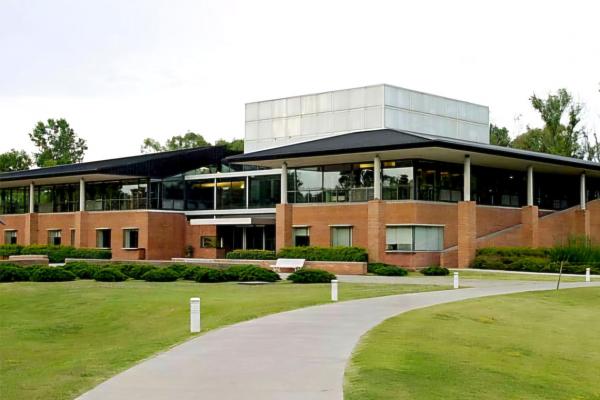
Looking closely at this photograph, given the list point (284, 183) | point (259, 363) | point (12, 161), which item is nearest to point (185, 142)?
point (12, 161)

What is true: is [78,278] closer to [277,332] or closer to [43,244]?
[277,332]

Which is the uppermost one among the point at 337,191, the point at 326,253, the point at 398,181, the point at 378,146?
the point at 378,146

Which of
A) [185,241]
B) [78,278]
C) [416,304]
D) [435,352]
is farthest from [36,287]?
[185,241]

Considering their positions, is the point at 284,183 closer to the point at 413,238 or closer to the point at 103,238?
the point at 413,238

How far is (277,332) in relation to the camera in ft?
59.8

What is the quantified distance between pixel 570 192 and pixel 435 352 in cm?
4781

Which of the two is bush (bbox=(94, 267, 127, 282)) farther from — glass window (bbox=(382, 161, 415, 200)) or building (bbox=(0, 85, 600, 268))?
glass window (bbox=(382, 161, 415, 200))

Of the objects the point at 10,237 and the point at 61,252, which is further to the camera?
the point at 10,237

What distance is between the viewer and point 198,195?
64375mm

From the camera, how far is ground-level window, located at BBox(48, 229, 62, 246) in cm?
6844

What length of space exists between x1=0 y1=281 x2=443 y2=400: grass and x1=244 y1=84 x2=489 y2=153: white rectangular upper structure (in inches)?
1055

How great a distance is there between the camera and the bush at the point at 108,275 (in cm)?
3734

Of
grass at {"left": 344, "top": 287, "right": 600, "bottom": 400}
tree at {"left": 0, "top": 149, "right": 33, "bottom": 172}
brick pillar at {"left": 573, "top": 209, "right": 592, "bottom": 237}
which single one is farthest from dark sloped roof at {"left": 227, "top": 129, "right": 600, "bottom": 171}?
tree at {"left": 0, "top": 149, "right": 33, "bottom": 172}

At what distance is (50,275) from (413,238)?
2058cm
